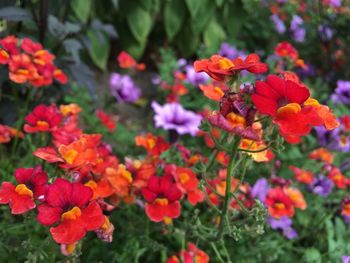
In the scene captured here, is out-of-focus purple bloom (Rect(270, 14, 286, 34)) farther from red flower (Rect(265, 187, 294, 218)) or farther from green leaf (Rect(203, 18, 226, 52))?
red flower (Rect(265, 187, 294, 218))

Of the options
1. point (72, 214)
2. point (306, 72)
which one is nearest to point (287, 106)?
point (72, 214)

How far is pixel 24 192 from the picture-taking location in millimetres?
1137

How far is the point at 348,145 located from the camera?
89.3 inches

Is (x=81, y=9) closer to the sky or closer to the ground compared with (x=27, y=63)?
closer to the ground

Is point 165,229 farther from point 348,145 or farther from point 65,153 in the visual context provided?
point 348,145

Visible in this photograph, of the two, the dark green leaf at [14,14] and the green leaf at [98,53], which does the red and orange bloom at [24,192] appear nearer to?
the dark green leaf at [14,14]

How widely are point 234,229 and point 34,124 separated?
2.05ft

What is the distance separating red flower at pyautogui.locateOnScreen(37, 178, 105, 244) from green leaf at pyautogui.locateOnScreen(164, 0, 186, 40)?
239 cm

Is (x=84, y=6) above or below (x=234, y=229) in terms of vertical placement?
below

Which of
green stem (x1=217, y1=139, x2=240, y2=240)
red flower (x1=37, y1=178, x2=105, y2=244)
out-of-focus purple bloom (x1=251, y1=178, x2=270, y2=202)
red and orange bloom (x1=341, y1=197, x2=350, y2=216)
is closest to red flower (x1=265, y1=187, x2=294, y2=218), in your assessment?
out-of-focus purple bloom (x1=251, y1=178, x2=270, y2=202)

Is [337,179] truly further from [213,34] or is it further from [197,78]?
[213,34]

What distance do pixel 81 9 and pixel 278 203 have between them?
67.5 inches

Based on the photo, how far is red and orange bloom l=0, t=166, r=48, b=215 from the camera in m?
1.12

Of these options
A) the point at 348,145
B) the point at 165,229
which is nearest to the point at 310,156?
the point at 348,145
